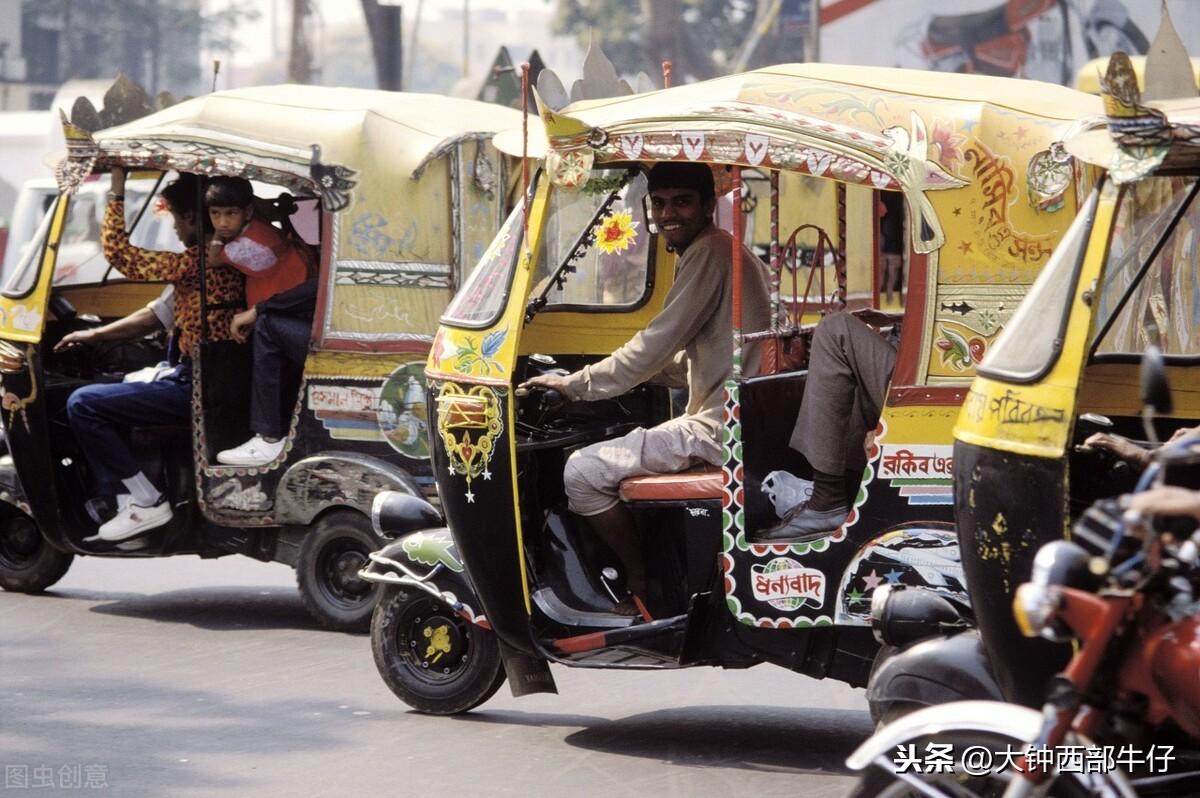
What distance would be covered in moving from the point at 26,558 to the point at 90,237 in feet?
24.5

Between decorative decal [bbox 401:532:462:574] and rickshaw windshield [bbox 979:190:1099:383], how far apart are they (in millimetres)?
2517

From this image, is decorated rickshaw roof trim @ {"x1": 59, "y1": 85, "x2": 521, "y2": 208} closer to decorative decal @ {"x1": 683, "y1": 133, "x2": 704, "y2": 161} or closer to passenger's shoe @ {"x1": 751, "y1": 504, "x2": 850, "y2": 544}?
decorative decal @ {"x1": 683, "y1": 133, "x2": 704, "y2": 161}

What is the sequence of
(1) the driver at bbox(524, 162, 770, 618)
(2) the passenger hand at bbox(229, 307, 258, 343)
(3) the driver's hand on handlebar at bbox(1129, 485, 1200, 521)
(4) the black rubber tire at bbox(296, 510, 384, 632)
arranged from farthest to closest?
(2) the passenger hand at bbox(229, 307, 258, 343), (4) the black rubber tire at bbox(296, 510, 384, 632), (1) the driver at bbox(524, 162, 770, 618), (3) the driver's hand on handlebar at bbox(1129, 485, 1200, 521)

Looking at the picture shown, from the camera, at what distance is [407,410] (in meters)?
8.36

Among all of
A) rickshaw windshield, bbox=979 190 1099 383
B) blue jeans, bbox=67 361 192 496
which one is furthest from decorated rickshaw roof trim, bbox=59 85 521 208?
rickshaw windshield, bbox=979 190 1099 383

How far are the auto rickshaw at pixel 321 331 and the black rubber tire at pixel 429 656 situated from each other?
147 cm

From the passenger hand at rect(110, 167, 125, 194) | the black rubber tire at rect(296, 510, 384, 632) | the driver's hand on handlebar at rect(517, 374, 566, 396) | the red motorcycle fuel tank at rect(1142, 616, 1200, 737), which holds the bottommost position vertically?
the black rubber tire at rect(296, 510, 384, 632)

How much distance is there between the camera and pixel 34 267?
890cm

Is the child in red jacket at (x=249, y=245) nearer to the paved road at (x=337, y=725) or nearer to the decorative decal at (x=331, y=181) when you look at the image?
the decorative decal at (x=331, y=181)

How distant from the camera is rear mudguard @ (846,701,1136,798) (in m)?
3.59

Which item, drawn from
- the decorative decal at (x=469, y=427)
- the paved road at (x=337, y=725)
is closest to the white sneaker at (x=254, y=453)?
the paved road at (x=337, y=725)

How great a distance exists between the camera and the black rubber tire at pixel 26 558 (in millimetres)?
9586

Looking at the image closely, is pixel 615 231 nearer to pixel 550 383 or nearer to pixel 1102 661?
pixel 550 383

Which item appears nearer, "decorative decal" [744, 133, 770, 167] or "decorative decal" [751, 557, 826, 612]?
"decorative decal" [744, 133, 770, 167]
